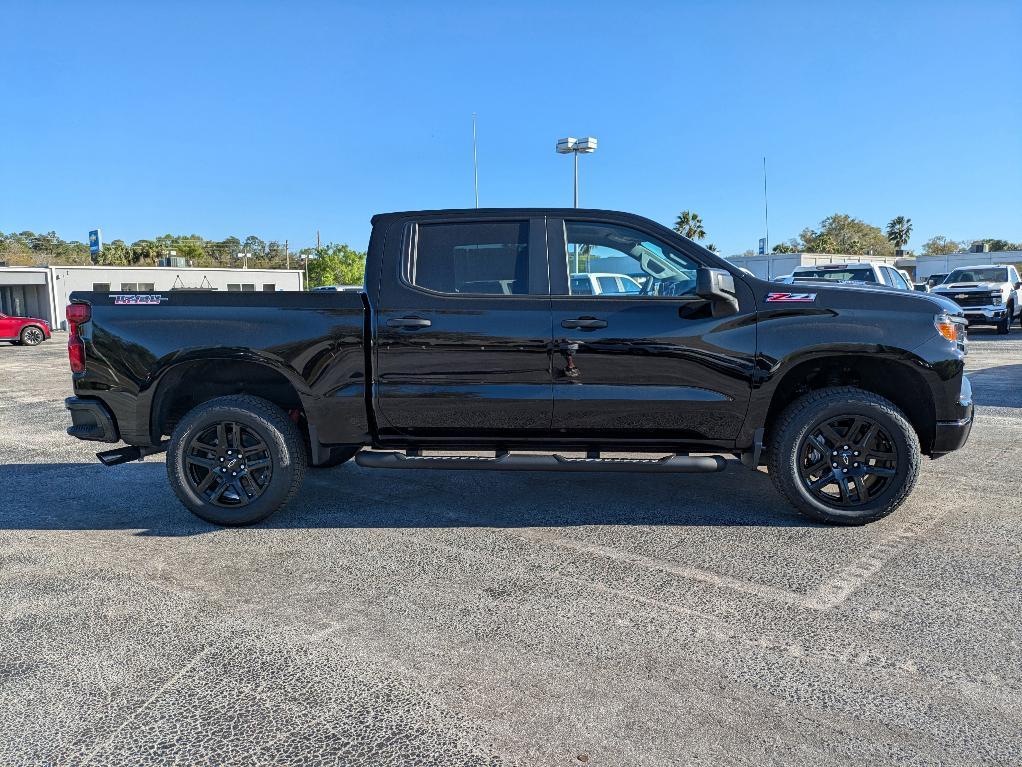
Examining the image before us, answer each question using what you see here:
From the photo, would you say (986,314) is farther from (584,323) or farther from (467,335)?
(467,335)

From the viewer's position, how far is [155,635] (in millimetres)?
3367

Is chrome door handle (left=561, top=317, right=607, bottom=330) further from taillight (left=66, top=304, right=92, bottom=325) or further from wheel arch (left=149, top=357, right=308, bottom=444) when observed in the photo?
taillight (left=66, top=304, right=92, bottom=325)

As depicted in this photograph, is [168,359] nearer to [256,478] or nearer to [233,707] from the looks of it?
[256,478]

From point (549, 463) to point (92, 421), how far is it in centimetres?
288

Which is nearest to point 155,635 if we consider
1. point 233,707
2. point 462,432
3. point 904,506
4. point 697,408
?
point 233,707

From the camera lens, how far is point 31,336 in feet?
86.7

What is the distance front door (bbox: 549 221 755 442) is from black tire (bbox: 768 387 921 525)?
35 centimetres

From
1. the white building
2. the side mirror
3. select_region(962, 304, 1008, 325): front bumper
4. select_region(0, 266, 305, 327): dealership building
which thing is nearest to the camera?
the side mirror

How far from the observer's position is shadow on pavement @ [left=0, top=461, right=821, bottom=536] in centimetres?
495

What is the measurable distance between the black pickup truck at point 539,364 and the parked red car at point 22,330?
25065 millimetres

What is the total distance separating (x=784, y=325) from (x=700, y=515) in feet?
4.32

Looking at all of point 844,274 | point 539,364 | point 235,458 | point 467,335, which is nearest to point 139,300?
point 235,458

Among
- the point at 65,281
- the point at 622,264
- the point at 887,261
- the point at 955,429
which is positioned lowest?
the point at 955,429

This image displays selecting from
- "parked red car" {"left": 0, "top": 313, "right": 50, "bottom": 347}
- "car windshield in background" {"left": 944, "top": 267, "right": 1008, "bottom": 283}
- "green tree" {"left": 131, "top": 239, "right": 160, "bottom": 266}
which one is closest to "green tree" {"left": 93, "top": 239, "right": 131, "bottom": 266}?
"green tree" {"left": 131, "top": 239, "right": 160, "bottom": 266}
